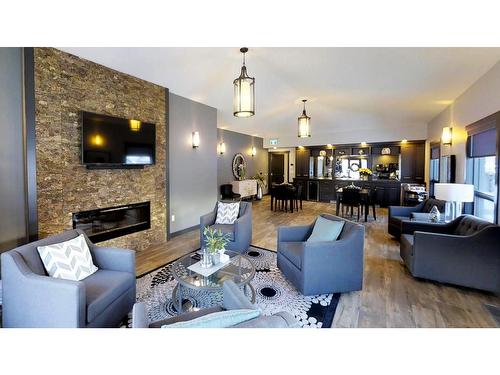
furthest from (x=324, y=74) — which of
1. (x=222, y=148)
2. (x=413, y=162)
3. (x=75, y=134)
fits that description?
(x=413, y=162)

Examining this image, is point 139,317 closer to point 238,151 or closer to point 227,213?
point 227,213

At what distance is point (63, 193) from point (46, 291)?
1.74 meters

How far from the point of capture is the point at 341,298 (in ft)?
8.22

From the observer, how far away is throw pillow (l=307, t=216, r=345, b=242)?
8.86 ft

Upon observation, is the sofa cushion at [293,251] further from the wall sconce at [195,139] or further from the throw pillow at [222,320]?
the wall sconce at [195,139]

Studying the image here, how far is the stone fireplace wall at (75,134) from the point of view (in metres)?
2.78

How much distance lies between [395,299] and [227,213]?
8.28 ft

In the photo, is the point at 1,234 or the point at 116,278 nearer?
the point at 116,278

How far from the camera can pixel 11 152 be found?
259 centimetres

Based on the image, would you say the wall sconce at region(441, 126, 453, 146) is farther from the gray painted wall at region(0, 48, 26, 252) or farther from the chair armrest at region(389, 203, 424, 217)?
the gray painted wall at region(0, 48, 26, 252)

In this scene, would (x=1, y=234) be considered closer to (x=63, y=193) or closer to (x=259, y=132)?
(x=63, y=193)

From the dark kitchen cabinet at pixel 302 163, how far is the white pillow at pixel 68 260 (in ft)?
27.8

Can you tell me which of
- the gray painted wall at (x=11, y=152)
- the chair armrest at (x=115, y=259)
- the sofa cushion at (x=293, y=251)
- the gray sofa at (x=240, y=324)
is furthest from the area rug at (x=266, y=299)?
the gray painted wall at (x=11, y=152)
